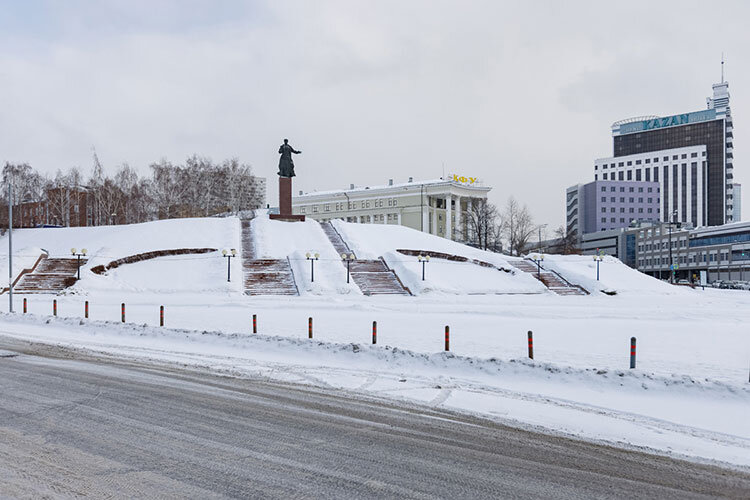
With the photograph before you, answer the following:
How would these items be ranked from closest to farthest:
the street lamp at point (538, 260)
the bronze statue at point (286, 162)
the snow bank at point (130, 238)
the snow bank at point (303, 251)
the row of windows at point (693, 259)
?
the snow bank at point (303, 251)
the street lamp at point (538, 260)
the snow bank at point (130, 238)
the bronze statue at point (286, 162)
the row of windows at point (693, 259)

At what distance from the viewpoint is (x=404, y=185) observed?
331 feet

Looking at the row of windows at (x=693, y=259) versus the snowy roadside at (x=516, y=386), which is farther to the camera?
the row of windows at (x=693, y=259)

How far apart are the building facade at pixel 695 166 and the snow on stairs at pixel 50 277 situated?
140 metres

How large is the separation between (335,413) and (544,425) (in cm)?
292

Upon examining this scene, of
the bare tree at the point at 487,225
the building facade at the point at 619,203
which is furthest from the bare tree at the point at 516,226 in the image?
the building facade at the point at 619,203

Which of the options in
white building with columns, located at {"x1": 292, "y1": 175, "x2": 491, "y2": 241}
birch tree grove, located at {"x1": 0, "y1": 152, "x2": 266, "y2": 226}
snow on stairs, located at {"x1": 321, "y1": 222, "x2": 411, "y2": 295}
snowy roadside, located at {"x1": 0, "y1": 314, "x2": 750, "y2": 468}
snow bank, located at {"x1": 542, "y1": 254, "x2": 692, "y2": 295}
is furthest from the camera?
white building with columns, located at {"x1": 292, "y1": 175, "x2": 491, "y2": 241}

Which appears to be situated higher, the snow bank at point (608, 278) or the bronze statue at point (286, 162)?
the bronze statue at point (286, 162)

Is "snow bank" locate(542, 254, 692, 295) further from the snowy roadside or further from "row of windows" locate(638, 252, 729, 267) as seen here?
"row of windows" locate(638, 252, 729, 267)

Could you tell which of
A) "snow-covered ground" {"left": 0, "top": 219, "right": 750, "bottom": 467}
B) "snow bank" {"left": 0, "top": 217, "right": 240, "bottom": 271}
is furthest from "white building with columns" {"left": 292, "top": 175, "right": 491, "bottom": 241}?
"snow-covered ground" {"left": 0, "top": 219, "right": 750, "bottom": 467}

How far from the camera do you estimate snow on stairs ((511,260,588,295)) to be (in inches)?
1509

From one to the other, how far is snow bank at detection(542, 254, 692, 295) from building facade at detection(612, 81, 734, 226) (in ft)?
361

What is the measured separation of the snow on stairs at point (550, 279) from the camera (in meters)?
38.3

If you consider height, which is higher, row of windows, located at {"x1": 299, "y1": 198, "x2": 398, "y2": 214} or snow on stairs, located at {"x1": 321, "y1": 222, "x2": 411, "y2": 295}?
row of windows, located at {"x1": 299, "y1": 198, "x2": 398, "y2": 214}

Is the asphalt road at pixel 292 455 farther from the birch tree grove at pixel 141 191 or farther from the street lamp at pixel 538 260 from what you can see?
the birch tree grove at pixel 141 191
